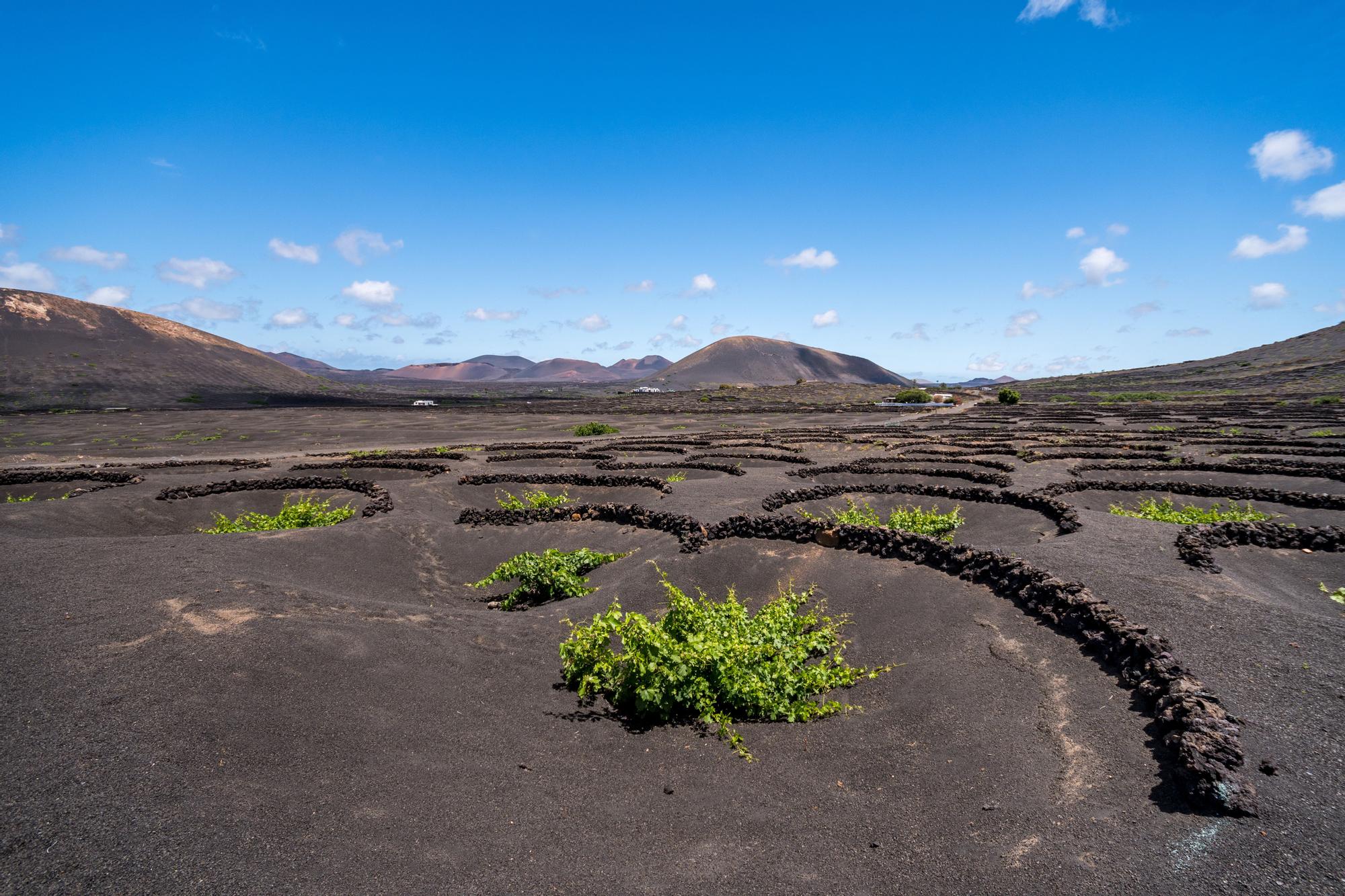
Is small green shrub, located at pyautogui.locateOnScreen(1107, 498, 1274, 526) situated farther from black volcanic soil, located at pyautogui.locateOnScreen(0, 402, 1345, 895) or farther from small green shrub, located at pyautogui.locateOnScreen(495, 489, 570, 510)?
small green shrub, located at pyautogui.locateOnScreen(495, 489, 570, 510)

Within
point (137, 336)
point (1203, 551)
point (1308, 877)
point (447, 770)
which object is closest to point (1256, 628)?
point (1203, 551)

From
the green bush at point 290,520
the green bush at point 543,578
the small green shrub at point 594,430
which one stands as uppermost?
the small green shrub at point 594,430

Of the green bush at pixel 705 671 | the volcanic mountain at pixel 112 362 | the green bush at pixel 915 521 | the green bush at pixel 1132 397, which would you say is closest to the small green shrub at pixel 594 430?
the green bush at pixel 915 521

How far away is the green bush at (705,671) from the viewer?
7.02 meters

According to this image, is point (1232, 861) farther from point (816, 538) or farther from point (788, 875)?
point (816, 538)

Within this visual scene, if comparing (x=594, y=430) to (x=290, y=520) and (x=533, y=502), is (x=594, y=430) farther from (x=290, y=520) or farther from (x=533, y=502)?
(x=290, y=520)

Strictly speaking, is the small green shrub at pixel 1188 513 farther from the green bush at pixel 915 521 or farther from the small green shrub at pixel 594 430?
the small green shrub at pixel 594 430

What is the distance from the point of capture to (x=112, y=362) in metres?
86.1

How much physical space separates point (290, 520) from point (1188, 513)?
21.8 m

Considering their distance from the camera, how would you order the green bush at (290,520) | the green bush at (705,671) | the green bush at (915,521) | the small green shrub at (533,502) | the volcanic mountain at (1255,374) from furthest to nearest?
the volcanic mountain at (1255,374) < the small green shrub at (533,502) < the green bush at (290,520) < the green bush at (915,521) < the green bush at (705,671)

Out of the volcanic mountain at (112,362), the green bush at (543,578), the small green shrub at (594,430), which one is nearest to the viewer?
the green bush at (543,578)

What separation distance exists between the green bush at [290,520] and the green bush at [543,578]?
5.35 metres

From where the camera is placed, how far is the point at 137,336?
323ft

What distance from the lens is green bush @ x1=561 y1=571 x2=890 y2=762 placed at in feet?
23.0
